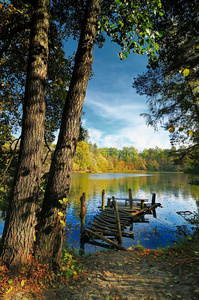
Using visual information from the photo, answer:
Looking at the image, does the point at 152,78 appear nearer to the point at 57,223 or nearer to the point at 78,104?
the point at 78,104

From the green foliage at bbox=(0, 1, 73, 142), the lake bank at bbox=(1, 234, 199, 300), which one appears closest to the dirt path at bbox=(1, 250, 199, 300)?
the lake bank at bbox=(1, 234, 199, 300)

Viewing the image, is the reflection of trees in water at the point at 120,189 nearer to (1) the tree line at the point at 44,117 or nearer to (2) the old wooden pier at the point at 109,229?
(2) the old wooden pier at the point at 109,229

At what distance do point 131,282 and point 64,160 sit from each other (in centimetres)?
316

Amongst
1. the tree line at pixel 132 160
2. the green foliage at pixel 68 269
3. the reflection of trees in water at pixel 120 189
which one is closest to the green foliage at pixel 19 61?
the green foliage at pixel 68 269

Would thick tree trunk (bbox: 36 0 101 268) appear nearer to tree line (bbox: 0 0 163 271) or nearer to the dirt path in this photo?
tree line (bbox: 0 0 163 271)

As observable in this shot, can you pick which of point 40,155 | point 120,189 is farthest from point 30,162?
point 120,189

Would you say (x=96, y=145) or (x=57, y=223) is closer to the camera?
(x=57, y=223)

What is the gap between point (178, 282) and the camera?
3.53m

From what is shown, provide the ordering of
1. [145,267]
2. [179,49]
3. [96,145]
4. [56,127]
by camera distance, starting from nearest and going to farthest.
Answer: [145,267]
[179,49]
[56,127]
[96,145]

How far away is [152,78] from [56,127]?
5.61 m

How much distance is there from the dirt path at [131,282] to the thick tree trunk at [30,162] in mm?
731

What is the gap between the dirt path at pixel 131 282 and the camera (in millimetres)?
3072

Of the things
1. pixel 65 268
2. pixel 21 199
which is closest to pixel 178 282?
pixel 65 268

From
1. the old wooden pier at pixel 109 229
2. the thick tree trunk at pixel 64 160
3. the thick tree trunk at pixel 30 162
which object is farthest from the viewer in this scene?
the old wooden pier at pixel 109 229
